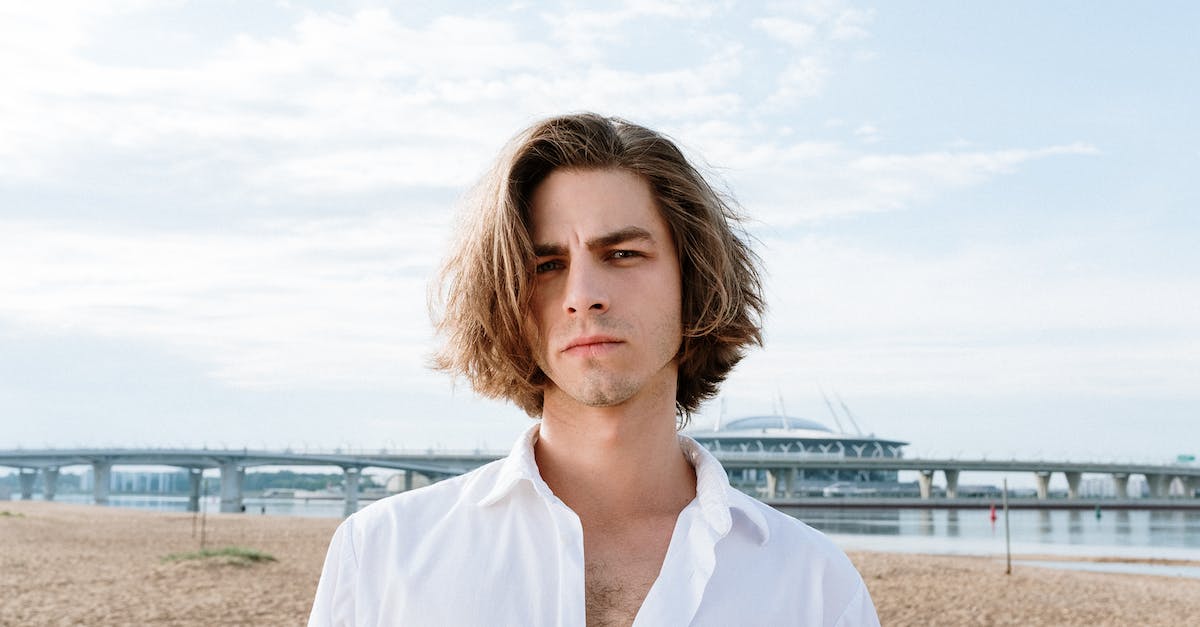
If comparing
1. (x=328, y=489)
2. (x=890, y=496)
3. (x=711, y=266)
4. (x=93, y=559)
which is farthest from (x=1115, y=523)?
(x=328, y=489)

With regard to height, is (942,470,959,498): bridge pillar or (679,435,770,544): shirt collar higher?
(679,435,770,544): shirt collar

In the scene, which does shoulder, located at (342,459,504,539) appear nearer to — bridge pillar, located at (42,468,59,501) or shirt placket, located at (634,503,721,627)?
shirt placket, located at (634,503,721,627)

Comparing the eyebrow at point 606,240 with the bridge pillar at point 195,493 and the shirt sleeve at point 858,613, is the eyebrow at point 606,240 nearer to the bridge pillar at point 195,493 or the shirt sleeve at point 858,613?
the shirt sleeve at point 858,613

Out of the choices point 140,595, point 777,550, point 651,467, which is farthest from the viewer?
point 140,595

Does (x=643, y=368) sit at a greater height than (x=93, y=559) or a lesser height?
greater

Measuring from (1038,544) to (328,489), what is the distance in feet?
407

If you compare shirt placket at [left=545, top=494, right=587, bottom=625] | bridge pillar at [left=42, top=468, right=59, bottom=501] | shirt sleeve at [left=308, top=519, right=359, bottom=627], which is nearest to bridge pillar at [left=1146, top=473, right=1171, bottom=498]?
bridge pillar at [left=42, top=468, right=59, bottom=501]

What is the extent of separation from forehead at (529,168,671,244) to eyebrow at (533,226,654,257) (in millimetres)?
13

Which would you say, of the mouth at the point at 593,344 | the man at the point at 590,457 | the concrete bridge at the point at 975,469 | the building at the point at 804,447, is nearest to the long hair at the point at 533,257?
the man at the point at 590,457

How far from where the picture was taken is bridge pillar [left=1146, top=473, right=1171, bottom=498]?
11000 centimetres

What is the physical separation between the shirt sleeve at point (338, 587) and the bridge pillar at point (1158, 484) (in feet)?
397


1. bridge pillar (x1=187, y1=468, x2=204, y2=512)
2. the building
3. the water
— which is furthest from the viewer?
the building

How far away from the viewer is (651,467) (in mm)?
2721

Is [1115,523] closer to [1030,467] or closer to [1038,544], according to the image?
[1038,544]
